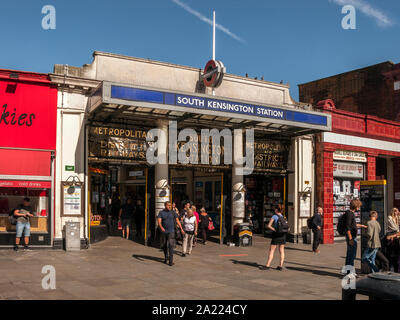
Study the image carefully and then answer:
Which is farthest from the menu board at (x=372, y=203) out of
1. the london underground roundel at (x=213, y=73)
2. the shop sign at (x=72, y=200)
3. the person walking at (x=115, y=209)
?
the person walking at (x=115, y=209)

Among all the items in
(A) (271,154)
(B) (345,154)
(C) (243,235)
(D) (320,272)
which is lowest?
(D) (320,272)

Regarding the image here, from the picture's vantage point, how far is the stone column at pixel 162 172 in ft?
50.6

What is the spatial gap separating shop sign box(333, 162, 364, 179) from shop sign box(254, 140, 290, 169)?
2691 millimetres

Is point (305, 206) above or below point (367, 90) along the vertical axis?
below

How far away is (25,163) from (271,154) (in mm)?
10232

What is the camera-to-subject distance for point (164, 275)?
34.0ft

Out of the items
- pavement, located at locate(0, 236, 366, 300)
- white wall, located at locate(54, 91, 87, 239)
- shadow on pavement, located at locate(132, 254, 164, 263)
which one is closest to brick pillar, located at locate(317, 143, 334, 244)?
pavement, located at locate(0, 236, 366, 300)

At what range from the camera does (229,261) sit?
1309 cm

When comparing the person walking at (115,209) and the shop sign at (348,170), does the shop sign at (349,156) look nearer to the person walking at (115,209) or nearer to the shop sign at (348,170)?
the shop sign at (348,170)

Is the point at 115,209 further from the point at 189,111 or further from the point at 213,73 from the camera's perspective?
the point at 189,111

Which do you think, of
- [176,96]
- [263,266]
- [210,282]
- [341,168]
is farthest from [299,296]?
[341,168]

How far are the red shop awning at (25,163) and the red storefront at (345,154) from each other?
38.9 feet

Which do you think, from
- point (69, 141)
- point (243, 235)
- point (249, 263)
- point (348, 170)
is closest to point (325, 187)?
point (348, 170)
